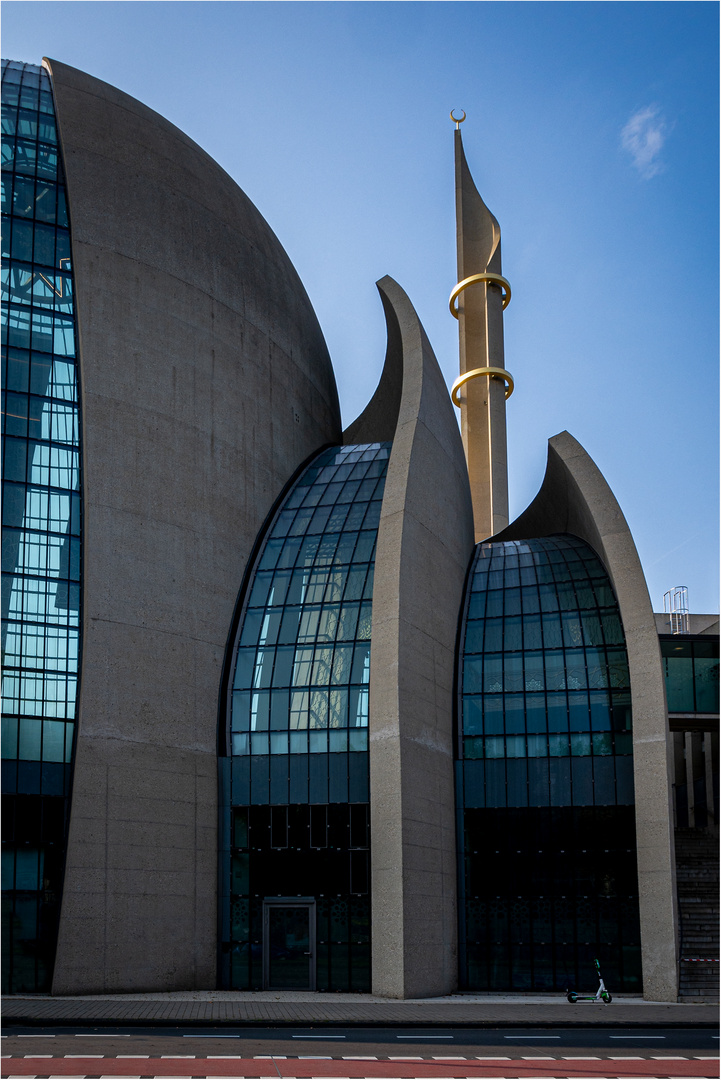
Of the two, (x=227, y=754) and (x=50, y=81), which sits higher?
(x=50, y=81)

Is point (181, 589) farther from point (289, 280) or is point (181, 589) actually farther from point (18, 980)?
point (289, 280)

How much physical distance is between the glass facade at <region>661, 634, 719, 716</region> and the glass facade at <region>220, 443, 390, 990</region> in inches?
352

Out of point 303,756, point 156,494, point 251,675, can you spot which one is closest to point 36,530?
point 156,494

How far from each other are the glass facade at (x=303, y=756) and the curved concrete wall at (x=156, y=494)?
71 centimetres

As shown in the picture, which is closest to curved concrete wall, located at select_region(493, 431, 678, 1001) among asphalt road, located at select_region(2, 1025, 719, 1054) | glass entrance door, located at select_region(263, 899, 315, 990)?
asphalt road, located at select_region(2, 1025, 719, 1054)

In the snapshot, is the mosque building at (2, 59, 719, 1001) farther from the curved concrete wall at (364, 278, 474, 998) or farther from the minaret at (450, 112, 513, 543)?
the minaret at (450, 112, 513, 543)

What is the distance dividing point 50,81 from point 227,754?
20.3 meters

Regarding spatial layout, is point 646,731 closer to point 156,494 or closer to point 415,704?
point 415,704

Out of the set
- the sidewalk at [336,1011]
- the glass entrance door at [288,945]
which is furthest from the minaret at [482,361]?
the sidewalk at [336,1011]

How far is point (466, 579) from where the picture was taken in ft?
108

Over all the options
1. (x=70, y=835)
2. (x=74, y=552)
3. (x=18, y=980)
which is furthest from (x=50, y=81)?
(x=18, y=980)

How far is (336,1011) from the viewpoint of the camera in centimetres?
2183

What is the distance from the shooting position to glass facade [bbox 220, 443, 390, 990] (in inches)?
1074

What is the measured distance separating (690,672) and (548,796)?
18.9 feet
